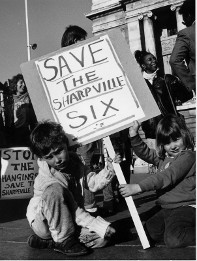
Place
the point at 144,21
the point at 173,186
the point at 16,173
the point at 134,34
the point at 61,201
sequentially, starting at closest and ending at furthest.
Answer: the point at 61,201 < the point at 173,186 < the point at 16,173 < the point at 134,34 < the point at 144,21

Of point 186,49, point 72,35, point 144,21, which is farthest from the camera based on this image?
point 144,21

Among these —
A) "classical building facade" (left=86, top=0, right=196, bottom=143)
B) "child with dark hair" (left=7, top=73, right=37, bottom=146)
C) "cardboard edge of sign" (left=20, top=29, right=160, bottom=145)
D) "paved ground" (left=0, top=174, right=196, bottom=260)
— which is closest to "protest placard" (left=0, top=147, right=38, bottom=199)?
"paved ground" (left=0, top=174, right=196, bottom=260)

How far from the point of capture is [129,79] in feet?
7.29

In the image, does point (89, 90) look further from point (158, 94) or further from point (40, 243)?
point (158, 94)

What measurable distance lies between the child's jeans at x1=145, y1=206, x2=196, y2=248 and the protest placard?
50.7 inches

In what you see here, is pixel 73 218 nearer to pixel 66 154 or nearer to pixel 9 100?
pixel 66 154

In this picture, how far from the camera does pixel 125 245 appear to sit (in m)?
2.20

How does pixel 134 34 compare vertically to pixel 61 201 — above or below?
above

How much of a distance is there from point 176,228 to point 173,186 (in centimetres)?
26

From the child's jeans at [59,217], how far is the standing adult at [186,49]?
1.45 m

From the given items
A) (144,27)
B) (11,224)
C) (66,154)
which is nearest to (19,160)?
(11,224)

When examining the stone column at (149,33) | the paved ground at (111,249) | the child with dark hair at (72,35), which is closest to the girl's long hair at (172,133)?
the paved ground at (111,249)

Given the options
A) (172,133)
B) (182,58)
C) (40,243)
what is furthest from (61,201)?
(182,58)

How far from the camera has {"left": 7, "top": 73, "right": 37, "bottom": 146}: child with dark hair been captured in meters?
3.98
